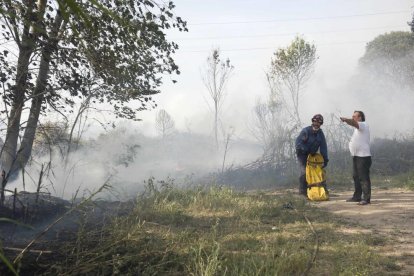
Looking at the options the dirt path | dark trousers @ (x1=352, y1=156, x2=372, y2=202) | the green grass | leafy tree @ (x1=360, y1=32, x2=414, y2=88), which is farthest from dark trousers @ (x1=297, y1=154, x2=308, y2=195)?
leafy tree @ (x1=360, y1=32, x2=414, y2=88)

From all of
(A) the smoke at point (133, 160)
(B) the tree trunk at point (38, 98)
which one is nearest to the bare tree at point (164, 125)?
(A) the smoke at point (133, 160)

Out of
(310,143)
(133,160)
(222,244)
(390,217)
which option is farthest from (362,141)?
(133,160)

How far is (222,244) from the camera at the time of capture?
14.7 feet

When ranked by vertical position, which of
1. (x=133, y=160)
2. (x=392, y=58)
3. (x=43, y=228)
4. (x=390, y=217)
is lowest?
(x=43, y=228)

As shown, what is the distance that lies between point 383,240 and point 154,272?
301cm

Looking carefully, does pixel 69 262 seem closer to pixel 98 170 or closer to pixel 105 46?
pixel 105 46

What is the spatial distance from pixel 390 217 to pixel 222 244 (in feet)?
A: 10.3

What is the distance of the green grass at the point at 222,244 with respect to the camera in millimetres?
3250

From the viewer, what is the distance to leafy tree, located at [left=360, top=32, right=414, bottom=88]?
31.7 meters

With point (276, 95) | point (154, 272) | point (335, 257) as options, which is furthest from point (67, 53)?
point (276, 95)

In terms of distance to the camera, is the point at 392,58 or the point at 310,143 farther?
the point at 392,58

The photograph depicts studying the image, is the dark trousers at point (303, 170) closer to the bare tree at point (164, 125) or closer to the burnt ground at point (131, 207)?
the burnt ground at point (131, 207)

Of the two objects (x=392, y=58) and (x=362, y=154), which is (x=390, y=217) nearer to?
(x=362, y=154)

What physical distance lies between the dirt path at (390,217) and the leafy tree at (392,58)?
2691 cm
